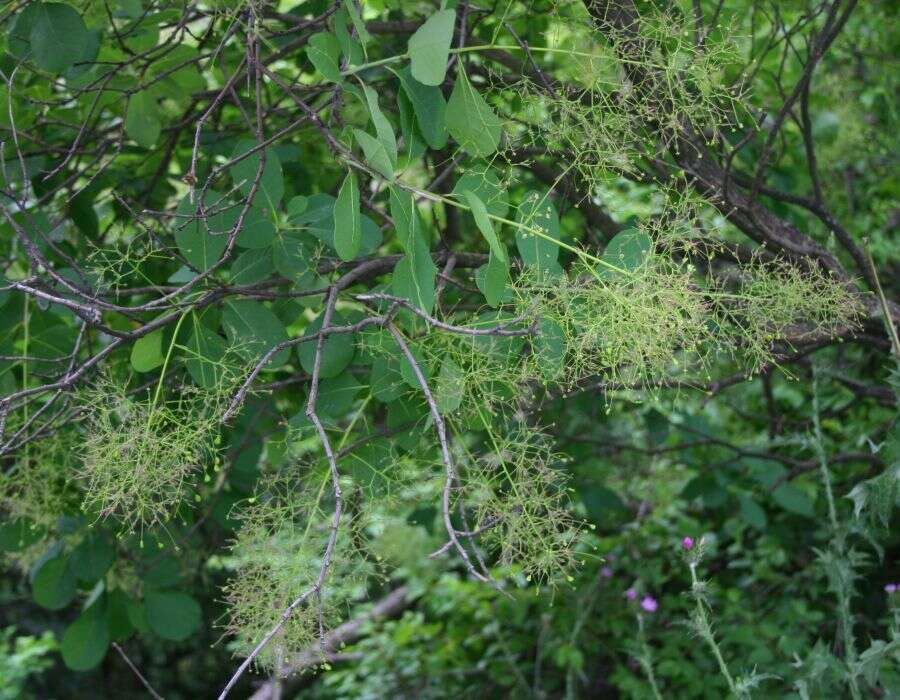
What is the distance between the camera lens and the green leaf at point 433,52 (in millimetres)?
1292

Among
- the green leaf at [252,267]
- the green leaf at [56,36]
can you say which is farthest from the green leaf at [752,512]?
the green leaf at [56,36]

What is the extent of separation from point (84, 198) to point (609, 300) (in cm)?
137

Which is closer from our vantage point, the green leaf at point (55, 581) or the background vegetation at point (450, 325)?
the background vegetation at point (450, 325)

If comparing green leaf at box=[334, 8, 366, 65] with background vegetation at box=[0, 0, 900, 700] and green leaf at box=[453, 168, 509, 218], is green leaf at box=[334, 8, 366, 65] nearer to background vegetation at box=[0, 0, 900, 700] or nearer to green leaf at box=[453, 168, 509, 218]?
background vegetation at box=[0, 0, 900, 700]

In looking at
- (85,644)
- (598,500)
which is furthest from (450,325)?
(598,500)

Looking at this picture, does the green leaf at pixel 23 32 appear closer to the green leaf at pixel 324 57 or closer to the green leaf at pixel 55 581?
the green leaf at pixel 324 57

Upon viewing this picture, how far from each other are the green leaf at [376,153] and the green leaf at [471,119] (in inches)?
6.6

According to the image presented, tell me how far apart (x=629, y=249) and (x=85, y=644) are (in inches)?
64.6

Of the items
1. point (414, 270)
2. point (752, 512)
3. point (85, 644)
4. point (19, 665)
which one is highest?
point (414, 270)

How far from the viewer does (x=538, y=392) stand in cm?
263

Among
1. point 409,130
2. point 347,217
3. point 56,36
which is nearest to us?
point 347,217

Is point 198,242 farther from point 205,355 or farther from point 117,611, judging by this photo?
point 117,611

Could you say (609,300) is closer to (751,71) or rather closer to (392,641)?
(751,71)

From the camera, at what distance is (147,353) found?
1658 mm
